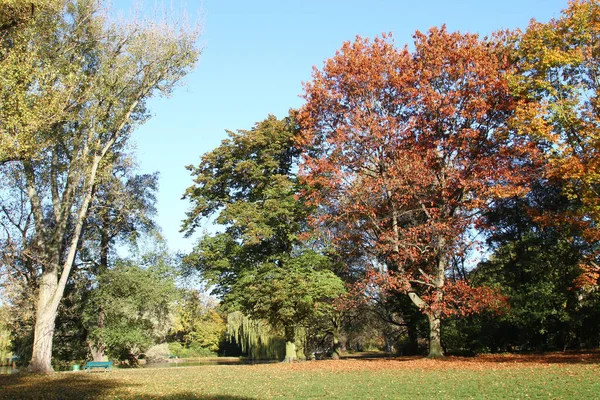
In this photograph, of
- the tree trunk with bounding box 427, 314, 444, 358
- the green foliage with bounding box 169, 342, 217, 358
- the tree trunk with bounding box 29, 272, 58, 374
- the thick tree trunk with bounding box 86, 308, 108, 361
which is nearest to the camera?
the tree trunk with bounding box 29, 272, 58, 374

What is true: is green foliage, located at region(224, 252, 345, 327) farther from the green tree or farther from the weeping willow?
the weeping willow

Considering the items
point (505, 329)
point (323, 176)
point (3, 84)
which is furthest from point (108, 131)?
point (505, 329)

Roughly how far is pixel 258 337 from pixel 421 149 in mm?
19315

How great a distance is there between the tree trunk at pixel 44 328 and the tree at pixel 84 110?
0.04 meters

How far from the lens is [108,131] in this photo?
76.6 feet

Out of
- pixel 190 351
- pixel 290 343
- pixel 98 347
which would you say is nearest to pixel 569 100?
pixel 290 343

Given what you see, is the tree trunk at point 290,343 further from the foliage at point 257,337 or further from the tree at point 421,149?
the tree at point 421,149

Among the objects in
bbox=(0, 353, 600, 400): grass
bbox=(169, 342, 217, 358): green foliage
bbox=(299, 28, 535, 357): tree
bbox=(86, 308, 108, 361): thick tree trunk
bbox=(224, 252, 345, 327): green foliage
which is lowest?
bbox=(169, 342, 217, 358): green foliage

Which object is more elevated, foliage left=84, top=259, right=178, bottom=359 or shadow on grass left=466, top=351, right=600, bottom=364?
foliage left=84, top=259, right=178, bottom=359

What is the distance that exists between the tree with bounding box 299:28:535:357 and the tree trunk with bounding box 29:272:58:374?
43.0 feet

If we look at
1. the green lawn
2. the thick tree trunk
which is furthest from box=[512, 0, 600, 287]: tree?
the thick tree trunk

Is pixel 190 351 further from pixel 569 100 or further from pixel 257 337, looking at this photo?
pixel 569 100

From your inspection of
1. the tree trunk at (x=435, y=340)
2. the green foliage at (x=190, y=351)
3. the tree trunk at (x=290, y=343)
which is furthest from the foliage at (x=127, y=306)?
the green foliage at (x=190, y=351)

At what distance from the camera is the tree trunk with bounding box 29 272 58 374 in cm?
2030
